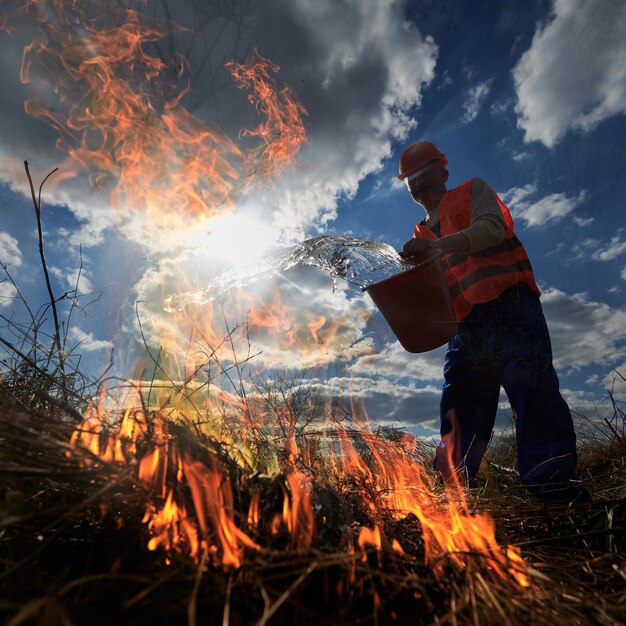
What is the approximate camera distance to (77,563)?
107 cm

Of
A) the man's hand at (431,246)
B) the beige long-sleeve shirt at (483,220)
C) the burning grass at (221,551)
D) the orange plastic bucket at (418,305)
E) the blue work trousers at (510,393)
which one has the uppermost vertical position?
the beige long-sleeve shirt at (483,220)

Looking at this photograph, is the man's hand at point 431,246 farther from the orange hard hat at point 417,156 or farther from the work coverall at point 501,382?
the orange hard hat at point 417,156

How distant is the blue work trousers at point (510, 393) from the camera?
253cm

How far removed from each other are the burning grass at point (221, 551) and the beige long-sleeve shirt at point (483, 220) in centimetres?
195

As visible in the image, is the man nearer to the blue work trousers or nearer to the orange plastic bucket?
the blue work trousers

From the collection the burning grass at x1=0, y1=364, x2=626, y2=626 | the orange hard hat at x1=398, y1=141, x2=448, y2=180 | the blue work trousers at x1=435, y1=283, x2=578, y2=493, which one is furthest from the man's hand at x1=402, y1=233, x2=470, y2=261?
the burning grass at x1=0, y1=364, x2=626, y2=626

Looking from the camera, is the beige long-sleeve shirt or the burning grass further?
the beige long-sleeve shirt

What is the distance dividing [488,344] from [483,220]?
960mm

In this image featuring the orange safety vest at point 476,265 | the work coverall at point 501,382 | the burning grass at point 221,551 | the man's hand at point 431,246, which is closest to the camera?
the burning grass at point 221,551

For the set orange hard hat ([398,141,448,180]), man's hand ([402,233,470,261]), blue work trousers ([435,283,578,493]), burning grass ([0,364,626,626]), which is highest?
orange hard hat ([398,141,448,180])

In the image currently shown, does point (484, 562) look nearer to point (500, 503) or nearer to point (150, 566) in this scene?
point (150, 566)

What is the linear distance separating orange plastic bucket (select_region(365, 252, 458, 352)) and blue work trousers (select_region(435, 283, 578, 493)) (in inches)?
15.8

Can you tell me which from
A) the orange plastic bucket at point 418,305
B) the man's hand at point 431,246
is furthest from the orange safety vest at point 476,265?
the orange plastic bucket at point 418,305

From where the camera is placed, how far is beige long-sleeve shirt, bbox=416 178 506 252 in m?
2.79
